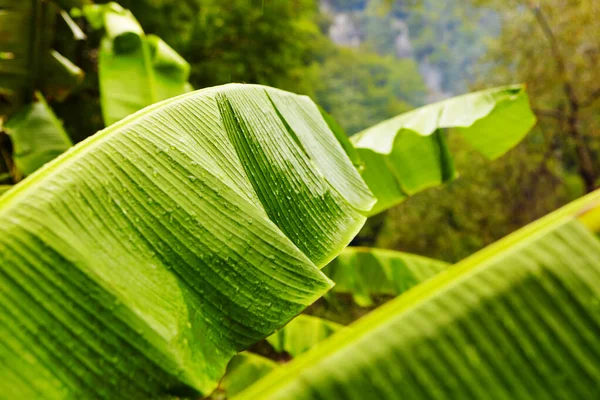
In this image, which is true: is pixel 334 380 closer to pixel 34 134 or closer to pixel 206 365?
pixel 206 365

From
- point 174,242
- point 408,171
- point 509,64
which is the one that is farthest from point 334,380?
point 509,64

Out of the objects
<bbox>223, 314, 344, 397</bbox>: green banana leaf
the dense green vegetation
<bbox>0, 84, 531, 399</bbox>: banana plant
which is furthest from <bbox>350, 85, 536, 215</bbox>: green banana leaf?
<bbox>0, 84, 531, 399</bbox>: banana plant

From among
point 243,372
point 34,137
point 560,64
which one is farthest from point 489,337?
point 560,64

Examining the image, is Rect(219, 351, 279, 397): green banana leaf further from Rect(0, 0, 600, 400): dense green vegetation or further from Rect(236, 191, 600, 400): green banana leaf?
Rect(236, 191, 600, 400): green banana leaf

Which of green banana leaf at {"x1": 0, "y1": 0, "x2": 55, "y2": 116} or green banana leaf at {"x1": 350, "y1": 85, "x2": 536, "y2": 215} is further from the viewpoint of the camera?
green banana leaf at {"x1": 0, "y1": 0, "x2": 55, "y2": 116}

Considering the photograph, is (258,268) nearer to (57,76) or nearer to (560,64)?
(57,76)

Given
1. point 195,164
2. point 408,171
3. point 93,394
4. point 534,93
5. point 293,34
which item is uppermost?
point 195,164

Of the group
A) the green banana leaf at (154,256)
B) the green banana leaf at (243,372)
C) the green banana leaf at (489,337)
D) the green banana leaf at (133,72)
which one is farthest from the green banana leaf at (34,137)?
the green banana leaf at (489,337)
